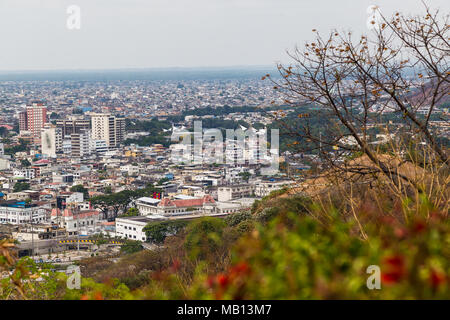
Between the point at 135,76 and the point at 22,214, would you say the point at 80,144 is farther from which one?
the point at 135,76

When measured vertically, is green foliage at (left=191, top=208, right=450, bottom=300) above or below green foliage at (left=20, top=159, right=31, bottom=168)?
above

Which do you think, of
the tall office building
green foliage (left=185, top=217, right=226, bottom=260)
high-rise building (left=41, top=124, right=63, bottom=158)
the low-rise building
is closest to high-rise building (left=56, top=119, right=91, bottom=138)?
the tall office building

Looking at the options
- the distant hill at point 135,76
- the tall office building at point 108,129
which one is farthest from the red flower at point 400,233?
the distant hill at point 135,76

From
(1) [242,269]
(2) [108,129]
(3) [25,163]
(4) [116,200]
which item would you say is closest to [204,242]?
(1) [242,269]

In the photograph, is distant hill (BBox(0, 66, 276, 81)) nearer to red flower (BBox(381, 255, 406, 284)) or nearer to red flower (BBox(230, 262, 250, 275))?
red flower (BBox(230, 262, 250, 275))

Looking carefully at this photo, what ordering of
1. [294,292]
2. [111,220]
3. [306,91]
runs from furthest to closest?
[111,220] → [306,91] → [294,292]

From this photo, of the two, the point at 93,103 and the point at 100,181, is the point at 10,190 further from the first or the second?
the point at 93,103

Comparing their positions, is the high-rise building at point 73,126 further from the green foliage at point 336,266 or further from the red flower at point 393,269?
the red flower at point 393,269

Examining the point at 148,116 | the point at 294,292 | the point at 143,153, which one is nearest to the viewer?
the point at 294,292
